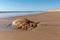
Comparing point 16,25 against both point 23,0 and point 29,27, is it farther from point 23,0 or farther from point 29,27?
point 23,0

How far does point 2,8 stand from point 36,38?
9.65ft

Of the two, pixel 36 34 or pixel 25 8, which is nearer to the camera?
pixel 36 34

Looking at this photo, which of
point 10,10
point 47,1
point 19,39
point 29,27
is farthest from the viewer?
point 47,1

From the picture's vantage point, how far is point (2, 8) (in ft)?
14.0

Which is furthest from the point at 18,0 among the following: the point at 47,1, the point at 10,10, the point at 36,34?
the point at 36,34

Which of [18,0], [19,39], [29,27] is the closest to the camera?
[19,39]

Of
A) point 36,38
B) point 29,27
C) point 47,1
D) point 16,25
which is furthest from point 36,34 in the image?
point 47,1

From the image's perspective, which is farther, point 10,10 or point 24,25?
point 10,10

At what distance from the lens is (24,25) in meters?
2.00

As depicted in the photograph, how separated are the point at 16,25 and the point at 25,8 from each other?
225 centimetres

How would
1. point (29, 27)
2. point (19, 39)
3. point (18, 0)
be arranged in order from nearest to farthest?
point (19, 39) < point (29, 27) < point (18, 0)

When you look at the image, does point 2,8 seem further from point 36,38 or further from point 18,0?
point 36,38

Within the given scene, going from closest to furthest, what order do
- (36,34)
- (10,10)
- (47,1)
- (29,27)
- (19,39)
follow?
(19,39) < (36,34) < (29,27) < (10,10) < (47,1)

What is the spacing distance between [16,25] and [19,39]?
1.93 ft
